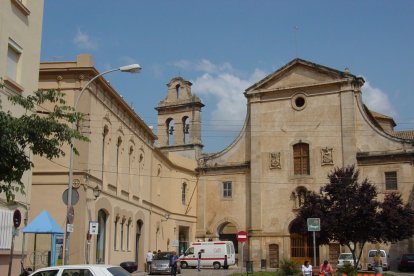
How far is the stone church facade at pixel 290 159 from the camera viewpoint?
44.4 m

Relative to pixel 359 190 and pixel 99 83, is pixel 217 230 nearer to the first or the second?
pixel 359 190

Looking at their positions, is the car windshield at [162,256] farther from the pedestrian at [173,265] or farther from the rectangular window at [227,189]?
the rectangular window at [227,189]

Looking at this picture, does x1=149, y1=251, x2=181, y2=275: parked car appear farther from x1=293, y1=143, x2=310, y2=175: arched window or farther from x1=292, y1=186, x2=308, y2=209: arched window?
x1=293, y1=143, x2=310, y2=175: arched window

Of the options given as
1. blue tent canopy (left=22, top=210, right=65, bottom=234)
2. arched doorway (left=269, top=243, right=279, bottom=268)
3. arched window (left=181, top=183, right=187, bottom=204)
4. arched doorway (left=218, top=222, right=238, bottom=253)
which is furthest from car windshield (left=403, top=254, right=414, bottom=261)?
blue tent canopy (left=22, top=210, right=65, bottom=234)

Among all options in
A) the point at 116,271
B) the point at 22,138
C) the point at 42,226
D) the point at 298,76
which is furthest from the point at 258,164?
the point at 22,138

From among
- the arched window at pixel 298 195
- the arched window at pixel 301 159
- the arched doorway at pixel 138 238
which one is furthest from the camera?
the arched window at pixel 301 159

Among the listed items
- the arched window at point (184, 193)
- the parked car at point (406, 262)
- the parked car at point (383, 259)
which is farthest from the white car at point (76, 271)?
the arched window at point (184, 193)

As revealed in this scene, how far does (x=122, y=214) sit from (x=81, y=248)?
23.2 ft

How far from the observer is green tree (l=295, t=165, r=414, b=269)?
31.7m

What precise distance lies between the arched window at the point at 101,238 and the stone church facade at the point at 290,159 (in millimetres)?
17786

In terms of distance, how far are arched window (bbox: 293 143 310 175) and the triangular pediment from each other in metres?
5.23

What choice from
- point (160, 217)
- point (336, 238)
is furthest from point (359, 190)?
point (160, 217)

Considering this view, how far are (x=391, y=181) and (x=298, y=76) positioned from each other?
1177 cm

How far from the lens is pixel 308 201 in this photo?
34.6 m
